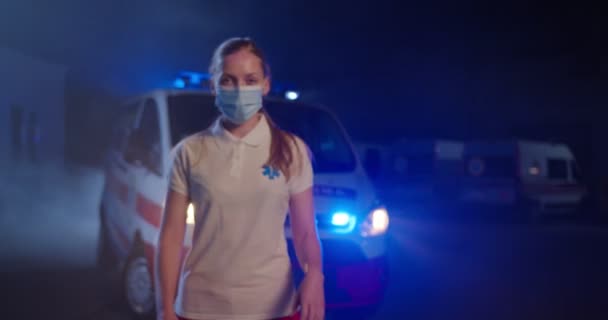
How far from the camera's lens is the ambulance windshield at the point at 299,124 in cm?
490

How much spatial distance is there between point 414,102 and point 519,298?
Answer: 18.5 metres

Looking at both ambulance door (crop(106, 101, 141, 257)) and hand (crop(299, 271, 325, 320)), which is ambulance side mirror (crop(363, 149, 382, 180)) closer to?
ambulance door (crop(106, 101, 141, 257))

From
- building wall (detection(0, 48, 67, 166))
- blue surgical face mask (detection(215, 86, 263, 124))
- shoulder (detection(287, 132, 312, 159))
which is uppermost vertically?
building wall (detection(0, 48, 67, 166))

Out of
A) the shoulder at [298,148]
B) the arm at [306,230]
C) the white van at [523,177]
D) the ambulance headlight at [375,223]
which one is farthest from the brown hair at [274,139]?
the white van at [523,177]

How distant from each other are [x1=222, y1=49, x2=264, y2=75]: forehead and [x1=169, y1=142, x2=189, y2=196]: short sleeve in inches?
12.9

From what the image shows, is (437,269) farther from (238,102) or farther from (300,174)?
(238,102)

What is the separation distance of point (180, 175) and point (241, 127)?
285mm

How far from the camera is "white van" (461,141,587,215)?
14.1m

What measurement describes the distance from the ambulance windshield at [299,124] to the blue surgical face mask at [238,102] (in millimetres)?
2714

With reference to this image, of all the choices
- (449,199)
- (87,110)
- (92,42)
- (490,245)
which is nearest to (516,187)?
(449,199)

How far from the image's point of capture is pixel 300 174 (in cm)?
203

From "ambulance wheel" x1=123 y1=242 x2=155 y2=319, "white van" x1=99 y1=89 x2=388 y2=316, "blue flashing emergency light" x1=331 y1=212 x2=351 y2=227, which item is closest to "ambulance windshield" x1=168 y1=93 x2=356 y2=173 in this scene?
"white van" x1=99 y1=89 x2=388 y2=316

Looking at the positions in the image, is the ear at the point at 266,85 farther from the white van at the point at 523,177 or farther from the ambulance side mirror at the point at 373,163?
the white van at the point at 523,177

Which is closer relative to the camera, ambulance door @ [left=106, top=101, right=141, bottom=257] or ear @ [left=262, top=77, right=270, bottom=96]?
ear @ [left=262, top=77, right=270, bottom=96]
